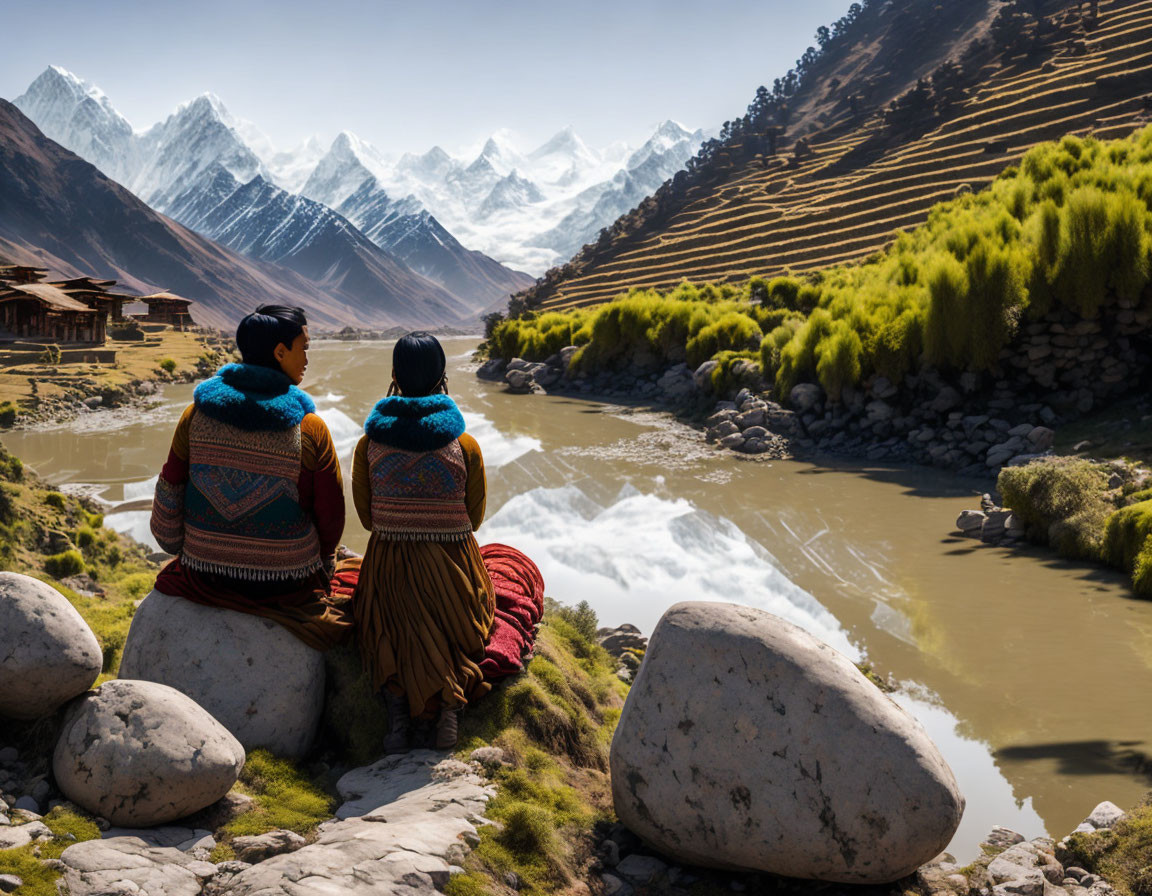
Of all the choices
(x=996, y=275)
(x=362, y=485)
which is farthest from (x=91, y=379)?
(x=362, y=485)

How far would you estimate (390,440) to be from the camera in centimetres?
387

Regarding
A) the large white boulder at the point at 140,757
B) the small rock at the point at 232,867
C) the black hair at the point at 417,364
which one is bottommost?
the small rock at the point at 232,867

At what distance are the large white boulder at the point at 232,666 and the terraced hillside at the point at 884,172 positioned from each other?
127 ft

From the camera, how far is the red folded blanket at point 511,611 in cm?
421

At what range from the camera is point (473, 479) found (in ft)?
13.2

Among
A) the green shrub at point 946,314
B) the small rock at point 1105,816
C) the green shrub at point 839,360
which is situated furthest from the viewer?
the green shrub at point 839,360

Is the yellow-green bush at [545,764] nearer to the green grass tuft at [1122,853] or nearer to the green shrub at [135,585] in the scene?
the green grass tuft at [1122,853]

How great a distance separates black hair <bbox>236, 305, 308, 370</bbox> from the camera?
366cm

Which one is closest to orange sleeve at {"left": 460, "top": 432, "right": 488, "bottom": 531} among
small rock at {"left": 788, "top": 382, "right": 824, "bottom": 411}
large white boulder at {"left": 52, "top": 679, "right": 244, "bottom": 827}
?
large white boulder at {"left": 52, "top": 679, "right": 244, "bottom": 827}

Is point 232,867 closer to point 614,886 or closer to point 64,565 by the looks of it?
point 614,886

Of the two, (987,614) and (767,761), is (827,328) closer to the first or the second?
(987,614)

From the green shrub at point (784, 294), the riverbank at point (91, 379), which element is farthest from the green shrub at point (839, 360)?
the riverbank at point (91, 379)

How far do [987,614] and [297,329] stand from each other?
7.26 m

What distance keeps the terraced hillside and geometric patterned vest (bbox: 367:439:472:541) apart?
125 ft
